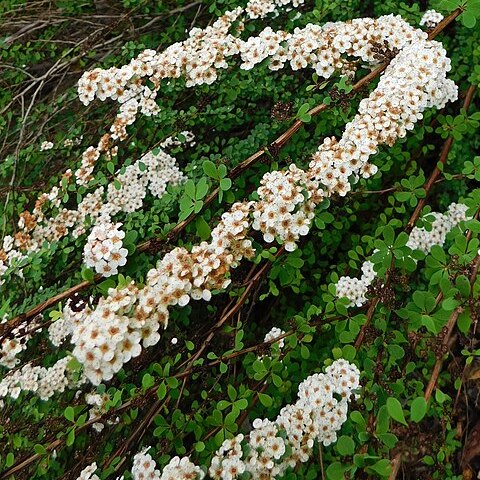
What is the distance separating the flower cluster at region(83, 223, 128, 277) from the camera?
159 centimetres

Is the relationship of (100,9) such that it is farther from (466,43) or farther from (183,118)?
(466,43)

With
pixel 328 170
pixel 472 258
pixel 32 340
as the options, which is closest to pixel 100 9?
pixel 32 340

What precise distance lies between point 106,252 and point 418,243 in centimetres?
139

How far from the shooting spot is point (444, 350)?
1712mm

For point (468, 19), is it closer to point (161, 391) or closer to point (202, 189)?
point (202, 189)

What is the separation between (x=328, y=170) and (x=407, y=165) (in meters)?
1.07

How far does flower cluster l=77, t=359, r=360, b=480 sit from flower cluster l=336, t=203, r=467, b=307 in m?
0.41

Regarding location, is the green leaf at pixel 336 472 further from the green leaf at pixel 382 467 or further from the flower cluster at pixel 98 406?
the flower cluster at pixel 98 406

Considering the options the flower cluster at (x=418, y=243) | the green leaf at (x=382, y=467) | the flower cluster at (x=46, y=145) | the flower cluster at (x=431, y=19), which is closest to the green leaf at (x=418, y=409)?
the green leaf at (x=382, y=467)

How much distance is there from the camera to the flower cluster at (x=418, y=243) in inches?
87.4

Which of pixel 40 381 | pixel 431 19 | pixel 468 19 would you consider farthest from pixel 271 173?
pixel 40 381

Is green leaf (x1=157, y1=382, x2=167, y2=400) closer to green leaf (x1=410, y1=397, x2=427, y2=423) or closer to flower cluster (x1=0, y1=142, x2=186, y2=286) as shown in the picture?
green leaf (x1=410, y1=397, x2=427, y2=423)

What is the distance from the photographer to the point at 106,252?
159 centimetres

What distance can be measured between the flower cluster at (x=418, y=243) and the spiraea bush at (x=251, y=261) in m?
0.01
